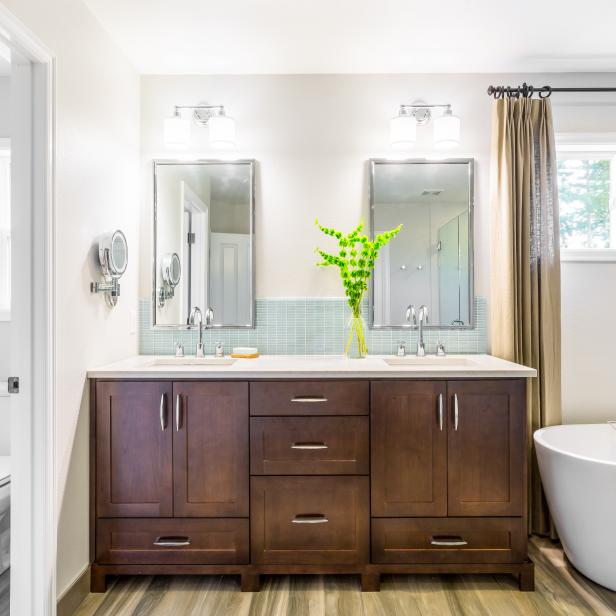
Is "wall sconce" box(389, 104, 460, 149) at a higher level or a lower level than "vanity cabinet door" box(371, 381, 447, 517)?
higher

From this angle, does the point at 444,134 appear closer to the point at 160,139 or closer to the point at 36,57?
the point at 160,139

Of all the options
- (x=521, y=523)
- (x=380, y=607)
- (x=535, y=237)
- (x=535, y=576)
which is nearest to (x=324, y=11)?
(x=535, y=237)

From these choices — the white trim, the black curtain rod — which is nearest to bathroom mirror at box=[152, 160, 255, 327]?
the black curtain rod

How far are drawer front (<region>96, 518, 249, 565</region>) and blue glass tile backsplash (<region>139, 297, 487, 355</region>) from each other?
37.5 inches

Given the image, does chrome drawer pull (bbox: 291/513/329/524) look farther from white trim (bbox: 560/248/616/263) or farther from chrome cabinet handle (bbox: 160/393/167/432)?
white trim (bbox: 560/248/616/263)

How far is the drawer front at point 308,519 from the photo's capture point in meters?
1.98

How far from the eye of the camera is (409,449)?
6.55 ft

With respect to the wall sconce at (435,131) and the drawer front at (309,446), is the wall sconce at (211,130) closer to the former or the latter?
the wall sconce at (435,131)

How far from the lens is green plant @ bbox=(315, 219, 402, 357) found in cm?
247

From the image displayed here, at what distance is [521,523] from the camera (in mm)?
1992

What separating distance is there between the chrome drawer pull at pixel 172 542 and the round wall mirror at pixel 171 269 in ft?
4.33

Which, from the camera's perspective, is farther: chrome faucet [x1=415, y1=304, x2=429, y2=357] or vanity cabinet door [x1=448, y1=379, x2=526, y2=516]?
chrome faucet [x1=415, y1=304, x2=429, y2=357]

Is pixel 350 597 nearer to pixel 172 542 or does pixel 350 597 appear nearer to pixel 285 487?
pixel 285 487

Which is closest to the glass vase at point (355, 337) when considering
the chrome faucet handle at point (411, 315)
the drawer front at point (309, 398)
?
the chrome faucet handle at point (411, 315)
